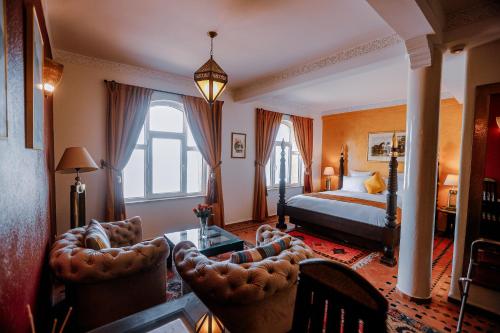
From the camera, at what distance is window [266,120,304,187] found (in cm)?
577

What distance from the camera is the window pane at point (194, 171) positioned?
4.40 meters

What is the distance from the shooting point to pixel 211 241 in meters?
2.78

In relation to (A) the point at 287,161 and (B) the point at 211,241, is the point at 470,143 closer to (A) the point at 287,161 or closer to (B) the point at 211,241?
(B) the point at 211,241

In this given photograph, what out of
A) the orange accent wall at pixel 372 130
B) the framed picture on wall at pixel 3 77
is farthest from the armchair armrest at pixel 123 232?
the orange accent wall at pixel 372 130

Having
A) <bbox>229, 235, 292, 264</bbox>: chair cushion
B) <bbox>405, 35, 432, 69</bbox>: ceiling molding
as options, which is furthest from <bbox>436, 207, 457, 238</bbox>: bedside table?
<bbox>229, 235, 292, 264</bbox>: chair cushion

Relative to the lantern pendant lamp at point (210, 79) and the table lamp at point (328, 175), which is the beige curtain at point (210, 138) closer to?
the lantern pendant lamp at point (210, 79)

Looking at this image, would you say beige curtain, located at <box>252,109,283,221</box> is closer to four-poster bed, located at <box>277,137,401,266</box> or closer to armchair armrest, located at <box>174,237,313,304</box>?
four-poster bed, located at <box>277,137,401,266</box>

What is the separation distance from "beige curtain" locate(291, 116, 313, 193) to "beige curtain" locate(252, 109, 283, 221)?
3.30 feet

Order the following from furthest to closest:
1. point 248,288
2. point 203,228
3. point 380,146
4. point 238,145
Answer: point 380,146 → point 238,145 → point 203,228 → point 248,288

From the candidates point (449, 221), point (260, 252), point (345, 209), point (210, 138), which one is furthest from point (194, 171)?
point (449, 221)

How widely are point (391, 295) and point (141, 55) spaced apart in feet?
13.8

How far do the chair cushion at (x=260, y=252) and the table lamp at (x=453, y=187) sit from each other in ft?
13.1

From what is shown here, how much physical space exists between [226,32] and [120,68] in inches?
77.6

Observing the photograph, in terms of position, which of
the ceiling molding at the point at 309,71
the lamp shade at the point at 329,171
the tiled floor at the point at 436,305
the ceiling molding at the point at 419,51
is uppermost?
the ceiling molding at the point at 309,71
